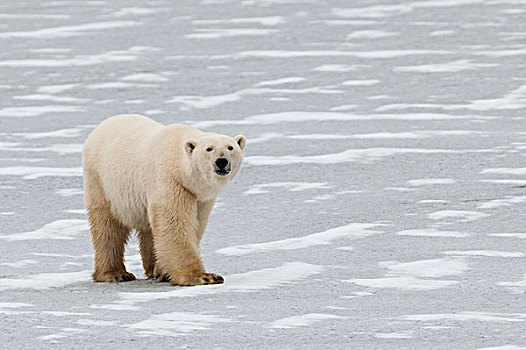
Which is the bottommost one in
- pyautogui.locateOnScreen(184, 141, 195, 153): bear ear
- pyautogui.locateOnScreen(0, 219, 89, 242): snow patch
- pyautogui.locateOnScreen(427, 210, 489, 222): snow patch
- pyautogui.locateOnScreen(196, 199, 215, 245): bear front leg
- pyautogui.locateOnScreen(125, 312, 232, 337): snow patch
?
pyautogui.locateOnScreen(427, 210, 489, 222): snow patch

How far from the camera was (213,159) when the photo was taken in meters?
5.73

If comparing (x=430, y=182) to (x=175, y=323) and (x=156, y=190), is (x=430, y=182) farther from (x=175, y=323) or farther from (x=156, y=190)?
(x=175, y=323)

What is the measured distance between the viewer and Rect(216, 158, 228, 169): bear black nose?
5727 millimetres

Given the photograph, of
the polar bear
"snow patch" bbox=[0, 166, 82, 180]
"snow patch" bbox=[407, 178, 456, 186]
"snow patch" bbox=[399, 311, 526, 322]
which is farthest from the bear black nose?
"snow patch" bbox=[0, 166, 82, 180]

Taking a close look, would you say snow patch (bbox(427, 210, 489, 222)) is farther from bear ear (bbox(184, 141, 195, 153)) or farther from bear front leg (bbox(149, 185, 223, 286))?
bear ear (bbox(184, 141, 195, 153))

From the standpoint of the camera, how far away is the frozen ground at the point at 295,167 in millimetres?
5000

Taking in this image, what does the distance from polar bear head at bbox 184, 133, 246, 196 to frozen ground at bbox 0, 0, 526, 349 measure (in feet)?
1.81

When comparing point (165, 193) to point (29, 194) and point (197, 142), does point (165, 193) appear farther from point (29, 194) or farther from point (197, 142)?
point (29, 194)

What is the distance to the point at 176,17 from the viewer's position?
16453 millimetres

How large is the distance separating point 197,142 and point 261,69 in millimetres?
7716

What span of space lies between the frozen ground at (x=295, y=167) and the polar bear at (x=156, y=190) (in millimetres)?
196

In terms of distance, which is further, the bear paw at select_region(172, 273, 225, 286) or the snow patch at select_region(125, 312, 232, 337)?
the bear paw at select_region(172, 273, 225, 286)

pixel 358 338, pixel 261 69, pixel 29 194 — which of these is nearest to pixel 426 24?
pixel 261 69

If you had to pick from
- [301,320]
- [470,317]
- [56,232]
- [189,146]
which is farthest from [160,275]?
[470,317]
